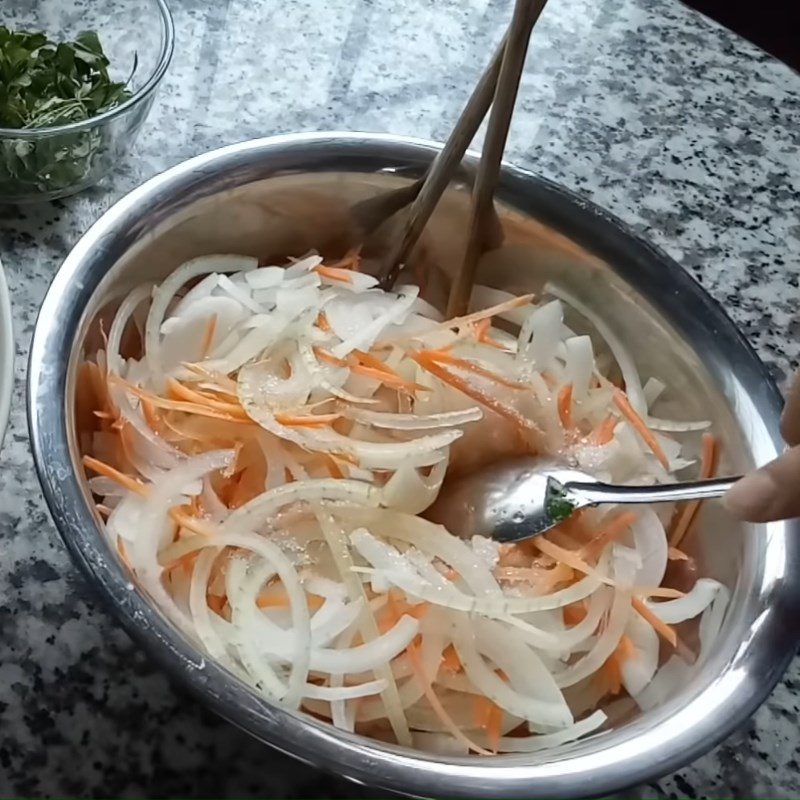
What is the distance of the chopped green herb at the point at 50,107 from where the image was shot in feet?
2.55

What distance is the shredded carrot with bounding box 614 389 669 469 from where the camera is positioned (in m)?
0.73

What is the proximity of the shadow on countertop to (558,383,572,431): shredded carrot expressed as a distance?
5.09 ft

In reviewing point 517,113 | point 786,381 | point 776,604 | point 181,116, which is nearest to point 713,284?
point 786,381

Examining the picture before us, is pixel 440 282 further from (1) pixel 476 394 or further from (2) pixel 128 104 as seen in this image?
(2) pixel 128 104

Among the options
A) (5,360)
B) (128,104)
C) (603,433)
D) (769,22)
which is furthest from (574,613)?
(769,22)

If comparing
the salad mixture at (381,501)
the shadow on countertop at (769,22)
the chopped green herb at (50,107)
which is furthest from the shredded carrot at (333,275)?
the shadow on countertop at (769,22)

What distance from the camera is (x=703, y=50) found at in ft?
3.70

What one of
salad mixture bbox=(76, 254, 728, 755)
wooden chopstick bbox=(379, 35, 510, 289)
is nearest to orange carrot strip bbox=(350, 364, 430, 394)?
salad mixture bbox=(76, 254, 728, 755)

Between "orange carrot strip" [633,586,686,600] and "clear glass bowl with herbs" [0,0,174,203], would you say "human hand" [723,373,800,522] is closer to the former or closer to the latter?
"orange carrot strip" [633,586,686,600]

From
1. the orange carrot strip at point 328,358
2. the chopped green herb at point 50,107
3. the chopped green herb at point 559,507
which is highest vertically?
the chopped green herb at point 50,107

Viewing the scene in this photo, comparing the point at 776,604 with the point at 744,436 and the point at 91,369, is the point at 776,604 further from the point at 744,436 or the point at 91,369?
the point at 91,369

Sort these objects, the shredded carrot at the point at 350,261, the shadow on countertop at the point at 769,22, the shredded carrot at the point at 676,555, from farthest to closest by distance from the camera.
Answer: the shadow on countertop at the point at 769,22, the shredded carrot at the point at 350,261, the shredded carrot at the point at 676,555

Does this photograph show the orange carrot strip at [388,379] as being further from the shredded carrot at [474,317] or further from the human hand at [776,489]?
the human hand at [776,489]

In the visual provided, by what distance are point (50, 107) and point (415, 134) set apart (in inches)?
13.4
